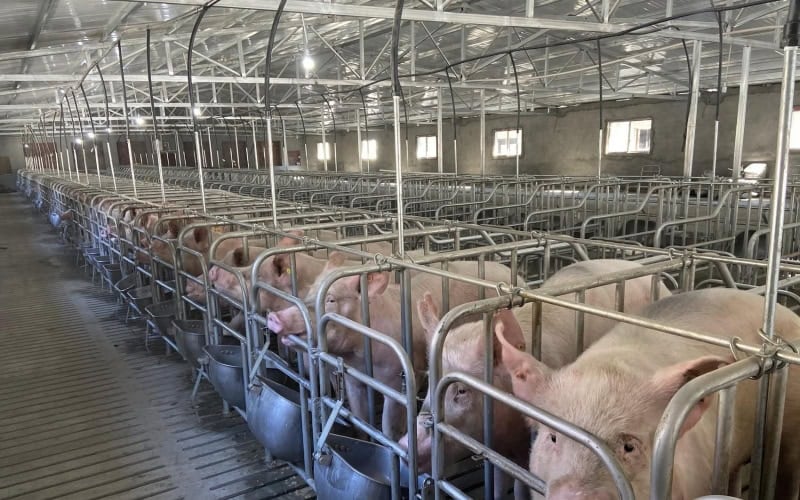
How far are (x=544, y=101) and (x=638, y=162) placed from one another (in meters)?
3.88

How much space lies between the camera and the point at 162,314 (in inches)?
220

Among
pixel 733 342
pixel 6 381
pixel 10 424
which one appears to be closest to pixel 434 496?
pixel 733 342

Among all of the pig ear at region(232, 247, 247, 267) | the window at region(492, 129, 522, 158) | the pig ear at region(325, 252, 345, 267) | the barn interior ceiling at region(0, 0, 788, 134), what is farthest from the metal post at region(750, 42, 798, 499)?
the window at region(492, 129, 522, 158)

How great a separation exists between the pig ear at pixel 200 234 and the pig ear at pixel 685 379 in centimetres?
488

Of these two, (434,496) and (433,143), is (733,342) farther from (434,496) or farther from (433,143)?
(433,143)

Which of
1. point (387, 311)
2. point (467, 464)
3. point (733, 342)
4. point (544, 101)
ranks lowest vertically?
point (467, 464)

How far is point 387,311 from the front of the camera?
359 centimetres


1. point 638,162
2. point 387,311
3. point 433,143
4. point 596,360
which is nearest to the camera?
point 596,360

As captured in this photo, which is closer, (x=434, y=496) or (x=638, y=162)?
(x=434, y=496)

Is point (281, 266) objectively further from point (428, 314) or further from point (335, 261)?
point (428, 314)

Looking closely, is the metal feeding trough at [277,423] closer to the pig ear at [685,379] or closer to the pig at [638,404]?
the pig at [638,404]

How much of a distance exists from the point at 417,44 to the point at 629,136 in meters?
9.95

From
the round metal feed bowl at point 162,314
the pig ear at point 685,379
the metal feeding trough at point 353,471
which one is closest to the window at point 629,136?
the round metal feed bowl at point 162,314

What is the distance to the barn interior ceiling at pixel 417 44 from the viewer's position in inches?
276
